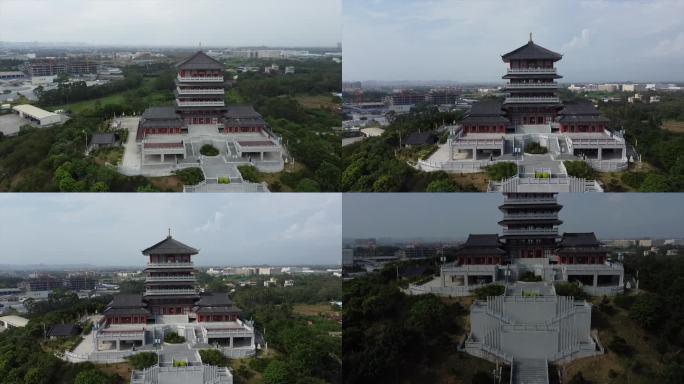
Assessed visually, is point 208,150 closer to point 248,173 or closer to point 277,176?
point 248,173

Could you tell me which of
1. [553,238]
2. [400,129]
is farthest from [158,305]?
[553,238]

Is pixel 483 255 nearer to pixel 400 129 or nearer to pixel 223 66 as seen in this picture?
pixel 400 129

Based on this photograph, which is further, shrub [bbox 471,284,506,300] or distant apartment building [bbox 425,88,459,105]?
distant apartment building [bbox 425,88,459,105]

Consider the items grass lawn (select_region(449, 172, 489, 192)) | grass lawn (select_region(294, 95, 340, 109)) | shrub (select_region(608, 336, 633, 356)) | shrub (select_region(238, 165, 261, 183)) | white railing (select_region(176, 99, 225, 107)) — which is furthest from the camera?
grass lawn (select_region(294, 95, 340, 109))

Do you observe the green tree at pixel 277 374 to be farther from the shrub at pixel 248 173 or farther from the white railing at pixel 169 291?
→ the shrub at pixel 248 173

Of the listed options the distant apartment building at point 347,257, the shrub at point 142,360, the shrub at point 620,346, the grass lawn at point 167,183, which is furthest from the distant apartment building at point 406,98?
the shrub at point 142,360

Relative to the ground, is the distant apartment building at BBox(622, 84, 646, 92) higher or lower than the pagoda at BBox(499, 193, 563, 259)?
higher

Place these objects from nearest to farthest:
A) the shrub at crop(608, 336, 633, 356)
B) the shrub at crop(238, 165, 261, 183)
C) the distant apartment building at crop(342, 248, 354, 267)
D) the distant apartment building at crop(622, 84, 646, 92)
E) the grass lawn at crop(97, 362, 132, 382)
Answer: the shrub at crop(608, 336, 633, 356) < the grass lawn at crop(97, 362, 132, 382) < the shrub at crop(238, 165, 261, 183) < the distant apartment building at crop(342, 248, 354, 267) < the distant apartment building at crop(622, 84, 646, 92)

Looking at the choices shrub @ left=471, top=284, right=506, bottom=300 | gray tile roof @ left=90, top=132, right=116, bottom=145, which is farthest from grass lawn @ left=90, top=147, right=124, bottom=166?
shrub @ left=471, top=284, right=506, bottom=300

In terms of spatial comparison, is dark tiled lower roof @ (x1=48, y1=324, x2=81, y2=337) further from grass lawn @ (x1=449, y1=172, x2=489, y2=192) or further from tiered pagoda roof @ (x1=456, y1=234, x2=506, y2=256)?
grass lawn @ (x1=449, y1=172, x2=489, y2=192)
